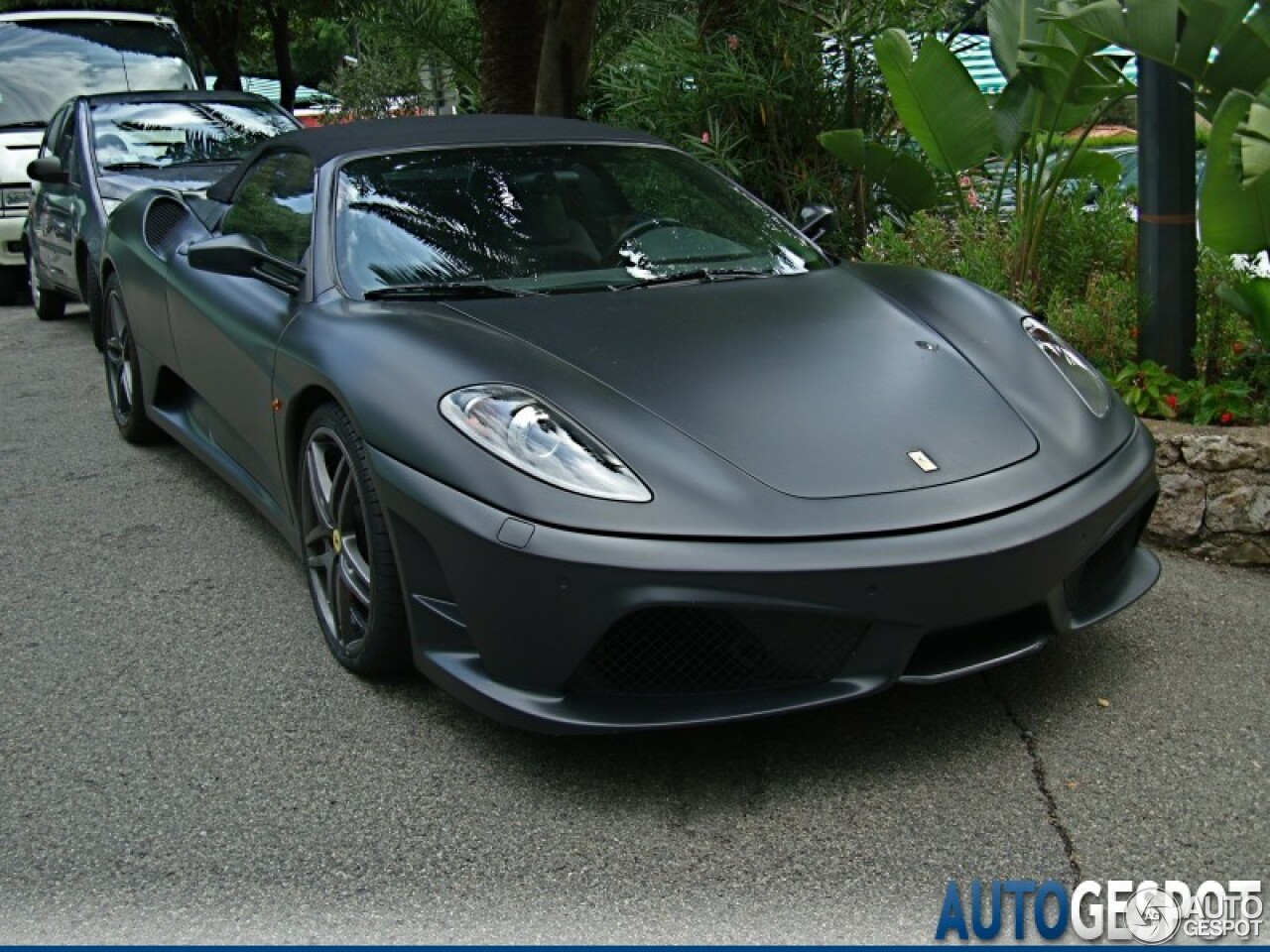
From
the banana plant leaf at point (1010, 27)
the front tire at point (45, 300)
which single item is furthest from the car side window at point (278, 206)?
the front tire at point (45, 300)

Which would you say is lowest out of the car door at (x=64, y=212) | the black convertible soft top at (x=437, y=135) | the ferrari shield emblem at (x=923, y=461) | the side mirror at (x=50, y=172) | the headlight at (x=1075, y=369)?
the car door at (x=64, y=212)

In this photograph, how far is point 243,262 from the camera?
4.28m

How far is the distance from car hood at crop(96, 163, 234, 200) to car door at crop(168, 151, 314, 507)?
10.5ft

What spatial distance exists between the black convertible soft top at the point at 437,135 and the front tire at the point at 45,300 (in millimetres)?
5848

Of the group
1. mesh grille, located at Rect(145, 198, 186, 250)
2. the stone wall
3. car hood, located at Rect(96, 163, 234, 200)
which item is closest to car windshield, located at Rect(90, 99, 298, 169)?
car hood, located at Rect(96, 163, 234, 200)

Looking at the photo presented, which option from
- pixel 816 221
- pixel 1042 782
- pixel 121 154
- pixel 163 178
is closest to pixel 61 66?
pixel 121 154

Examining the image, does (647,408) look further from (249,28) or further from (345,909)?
(249,28)

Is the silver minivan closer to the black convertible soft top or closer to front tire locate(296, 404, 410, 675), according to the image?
the black convertible soft top

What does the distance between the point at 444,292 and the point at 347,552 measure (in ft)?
2.43

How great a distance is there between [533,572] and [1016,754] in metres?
1.16

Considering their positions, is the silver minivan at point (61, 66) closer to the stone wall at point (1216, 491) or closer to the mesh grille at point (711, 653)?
the stone wall at point (1216, 491)

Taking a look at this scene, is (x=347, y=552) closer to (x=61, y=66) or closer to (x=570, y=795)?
(x=570, y=795)

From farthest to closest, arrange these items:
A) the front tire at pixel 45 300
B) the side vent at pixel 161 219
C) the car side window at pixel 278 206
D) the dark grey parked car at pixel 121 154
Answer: the front tire at pixel 45 300, the dark grey parked car at pixel 121 154, the side vent at pixel 161 219, the car side window at pixel 278 206

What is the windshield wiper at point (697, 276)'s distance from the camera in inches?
164
